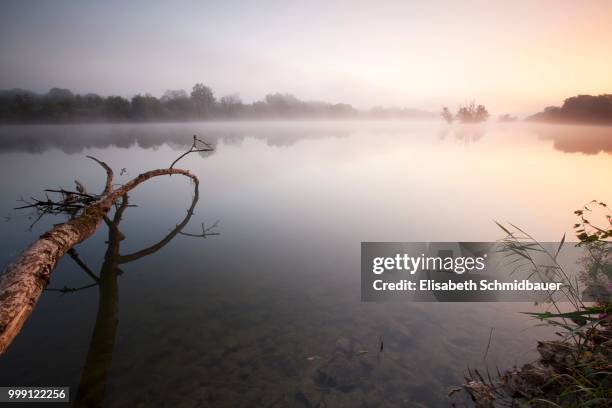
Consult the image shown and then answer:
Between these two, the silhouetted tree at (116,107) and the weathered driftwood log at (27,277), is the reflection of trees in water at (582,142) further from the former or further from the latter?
the silhouetted tree at (116,107)

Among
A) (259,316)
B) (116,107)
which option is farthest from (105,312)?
(116,107)

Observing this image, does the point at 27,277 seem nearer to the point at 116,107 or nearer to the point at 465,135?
the point at 465,135

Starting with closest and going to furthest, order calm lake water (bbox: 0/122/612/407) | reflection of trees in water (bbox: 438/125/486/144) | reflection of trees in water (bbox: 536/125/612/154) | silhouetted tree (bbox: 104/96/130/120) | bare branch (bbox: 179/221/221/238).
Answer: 1. calm lake water (bbox: 0/122/612/407)
2. bare branch (bbox: 179/221/221/238)
3. reflection of trees in water (bbox: 536/125/612/154)
4. reflection of trees in water (bbox: 438/125/486/144)
5. silhouetted tree (bbox: 104/96/130/120)

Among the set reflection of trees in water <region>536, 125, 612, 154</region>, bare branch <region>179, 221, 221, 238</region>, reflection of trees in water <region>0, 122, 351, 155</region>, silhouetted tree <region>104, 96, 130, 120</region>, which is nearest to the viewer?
bare branch <region>179, 221, 221, 238</region>

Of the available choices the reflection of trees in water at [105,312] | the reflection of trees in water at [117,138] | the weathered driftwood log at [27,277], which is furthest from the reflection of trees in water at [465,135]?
the weathered driftwood log at [27,277]

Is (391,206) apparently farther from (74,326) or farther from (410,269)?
(74,326)

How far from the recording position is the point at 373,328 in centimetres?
590

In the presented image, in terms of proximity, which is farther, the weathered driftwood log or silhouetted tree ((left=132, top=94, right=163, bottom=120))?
silhouetted tree ((left=132, top=94, right=163, bottom=120))

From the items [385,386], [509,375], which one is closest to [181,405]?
[385,386]

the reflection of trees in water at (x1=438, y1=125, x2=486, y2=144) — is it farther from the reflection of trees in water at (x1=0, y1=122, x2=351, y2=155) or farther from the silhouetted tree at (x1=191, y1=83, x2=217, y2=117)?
the silhouetted tree at (x1=191, y1=83, x2=217, y2=117)

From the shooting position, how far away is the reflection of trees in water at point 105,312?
4449 millimetres

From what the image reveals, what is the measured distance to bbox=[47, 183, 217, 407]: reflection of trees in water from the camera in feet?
14.6

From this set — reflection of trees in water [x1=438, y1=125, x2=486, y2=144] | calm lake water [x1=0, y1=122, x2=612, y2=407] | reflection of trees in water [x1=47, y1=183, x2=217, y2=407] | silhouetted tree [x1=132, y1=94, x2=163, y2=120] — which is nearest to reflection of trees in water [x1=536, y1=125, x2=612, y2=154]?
reflection of trees in water [x1=438, y1=125, x2=486, y2=144]

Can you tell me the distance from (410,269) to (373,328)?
2.93 meters
